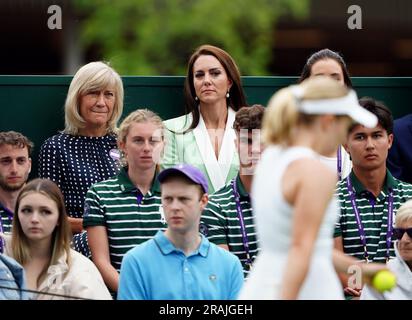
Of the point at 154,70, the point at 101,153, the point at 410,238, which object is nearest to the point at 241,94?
the point at 101,153

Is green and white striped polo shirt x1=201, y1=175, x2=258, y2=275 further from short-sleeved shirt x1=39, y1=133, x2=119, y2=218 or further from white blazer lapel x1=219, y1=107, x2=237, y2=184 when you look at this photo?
short-sleeved shirt x1=39, y1=133, x2=119, y2=218

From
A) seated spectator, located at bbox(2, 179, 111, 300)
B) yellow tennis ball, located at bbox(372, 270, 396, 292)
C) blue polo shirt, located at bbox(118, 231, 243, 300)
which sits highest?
seated spectator, located at bbox(2, 179, 111, 300)

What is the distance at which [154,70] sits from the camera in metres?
13.7

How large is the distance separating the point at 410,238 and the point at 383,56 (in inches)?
181

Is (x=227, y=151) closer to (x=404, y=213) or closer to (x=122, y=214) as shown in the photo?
(x=122, y=214)

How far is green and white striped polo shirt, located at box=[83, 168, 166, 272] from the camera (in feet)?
25.1

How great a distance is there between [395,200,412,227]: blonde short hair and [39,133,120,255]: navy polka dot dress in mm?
1466

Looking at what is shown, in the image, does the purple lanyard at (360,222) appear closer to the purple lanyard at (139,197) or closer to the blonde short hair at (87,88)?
the purple lanyard at (139,197)

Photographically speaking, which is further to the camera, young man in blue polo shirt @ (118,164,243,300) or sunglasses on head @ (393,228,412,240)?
sunglasses on head @ (393,228,412,240)

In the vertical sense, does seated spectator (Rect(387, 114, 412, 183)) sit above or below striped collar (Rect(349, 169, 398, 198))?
above

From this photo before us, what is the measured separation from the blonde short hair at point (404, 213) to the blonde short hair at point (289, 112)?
69.2 inches

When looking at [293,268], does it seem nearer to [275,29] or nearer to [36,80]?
[36,80]

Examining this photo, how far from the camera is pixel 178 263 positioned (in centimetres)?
682

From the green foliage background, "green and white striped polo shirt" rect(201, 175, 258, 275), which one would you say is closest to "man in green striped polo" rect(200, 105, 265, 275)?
"green and white striped polo shirt" rect(201, 175, 258, 275)
